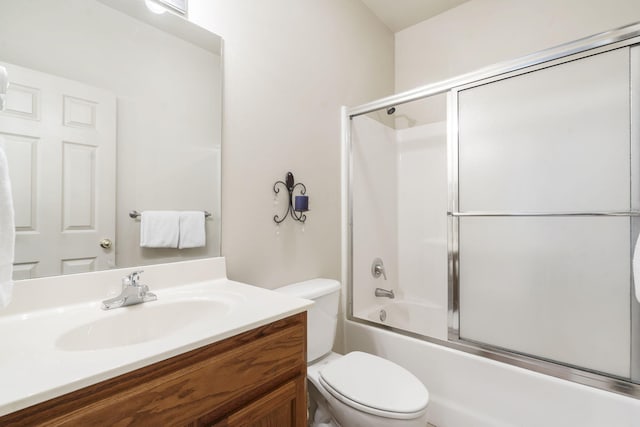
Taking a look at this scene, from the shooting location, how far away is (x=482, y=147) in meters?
1.64

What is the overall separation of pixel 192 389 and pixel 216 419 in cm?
11

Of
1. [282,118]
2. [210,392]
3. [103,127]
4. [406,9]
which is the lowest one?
[210,392]

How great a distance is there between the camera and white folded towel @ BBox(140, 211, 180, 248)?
1.09 metres

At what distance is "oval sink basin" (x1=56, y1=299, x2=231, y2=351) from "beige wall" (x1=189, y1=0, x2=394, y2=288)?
32 cm

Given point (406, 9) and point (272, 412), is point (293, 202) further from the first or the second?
point (406, 9)

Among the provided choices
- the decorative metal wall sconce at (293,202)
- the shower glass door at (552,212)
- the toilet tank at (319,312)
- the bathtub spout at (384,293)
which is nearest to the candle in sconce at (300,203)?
the decorative metal wall sconce at (293,202)

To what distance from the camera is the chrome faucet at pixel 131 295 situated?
928 millimetres

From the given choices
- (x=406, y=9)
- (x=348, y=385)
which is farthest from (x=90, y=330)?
Result: (x=406, y=9)

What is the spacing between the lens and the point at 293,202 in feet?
5.17

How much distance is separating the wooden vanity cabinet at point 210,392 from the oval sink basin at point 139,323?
186 mm

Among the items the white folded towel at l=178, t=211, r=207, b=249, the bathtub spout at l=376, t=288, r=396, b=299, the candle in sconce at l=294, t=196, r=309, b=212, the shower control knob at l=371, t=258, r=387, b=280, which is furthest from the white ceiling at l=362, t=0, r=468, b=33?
the bathtub spout at l=376, t=288, r=396, b=299

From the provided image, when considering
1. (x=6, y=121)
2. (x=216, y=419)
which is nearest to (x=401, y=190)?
(x=216, y=419)

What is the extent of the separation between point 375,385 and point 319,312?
40cm

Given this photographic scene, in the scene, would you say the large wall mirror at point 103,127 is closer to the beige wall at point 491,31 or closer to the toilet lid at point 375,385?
the toilet lid at point 375,385
